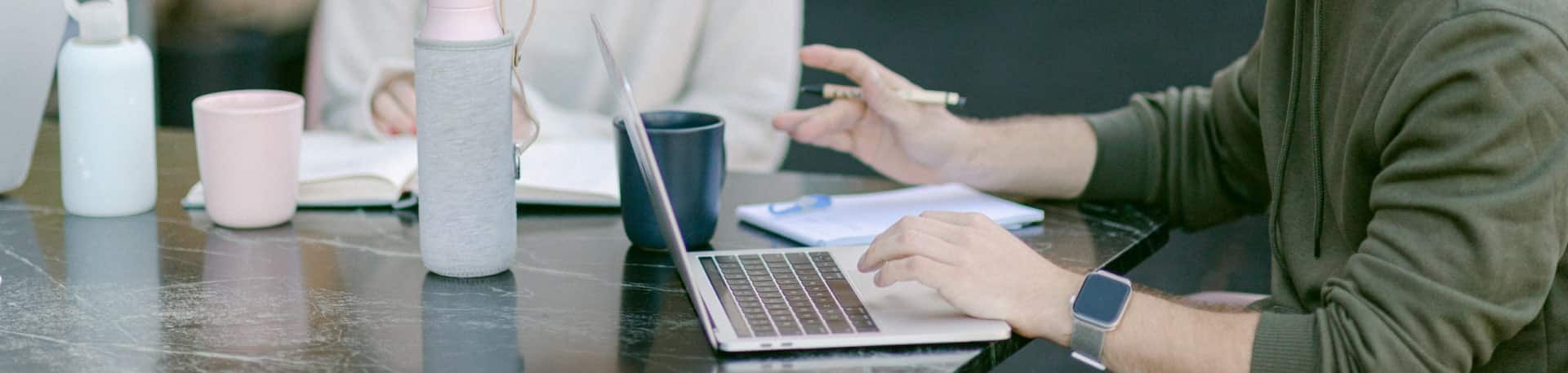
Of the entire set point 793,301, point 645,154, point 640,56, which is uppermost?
point 645,154

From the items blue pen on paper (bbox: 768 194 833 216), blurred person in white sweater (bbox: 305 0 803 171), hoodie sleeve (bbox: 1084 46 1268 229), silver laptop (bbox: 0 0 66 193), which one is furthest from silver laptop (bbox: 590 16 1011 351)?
blurred person in white sweater (bbox: 305 0 803 171)

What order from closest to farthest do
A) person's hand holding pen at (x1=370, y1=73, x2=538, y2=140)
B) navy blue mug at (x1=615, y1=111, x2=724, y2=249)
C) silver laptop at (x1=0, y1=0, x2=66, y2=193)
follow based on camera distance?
1. navy blue mug at (x1=615, y1=111, x2=724, y2=249)
2. silver laptop at (x1=0, y1=0, x2=66, y2=193)
3. person's hand holding pen at (x1=370, y1=73, x2=538, y2=140)

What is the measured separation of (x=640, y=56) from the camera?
6.85ft

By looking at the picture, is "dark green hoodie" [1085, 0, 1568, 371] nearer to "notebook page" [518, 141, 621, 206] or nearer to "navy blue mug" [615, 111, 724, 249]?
"navy blue mug" [615, 111, 724, 249]

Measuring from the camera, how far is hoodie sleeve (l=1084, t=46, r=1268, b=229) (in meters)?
1.45

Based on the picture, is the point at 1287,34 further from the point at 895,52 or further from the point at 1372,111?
the point at 895,52

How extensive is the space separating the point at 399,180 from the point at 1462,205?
0.89 metres

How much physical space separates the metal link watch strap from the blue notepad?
260 millimetres

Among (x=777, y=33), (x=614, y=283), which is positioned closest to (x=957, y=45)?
(x=777, y=33)

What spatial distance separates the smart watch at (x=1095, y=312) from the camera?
1.01 meters

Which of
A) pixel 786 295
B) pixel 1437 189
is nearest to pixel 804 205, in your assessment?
pixel 786 295

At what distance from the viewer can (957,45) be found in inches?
113

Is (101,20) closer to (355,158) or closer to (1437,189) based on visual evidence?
(355,158)

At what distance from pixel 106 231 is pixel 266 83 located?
6.12 feet
